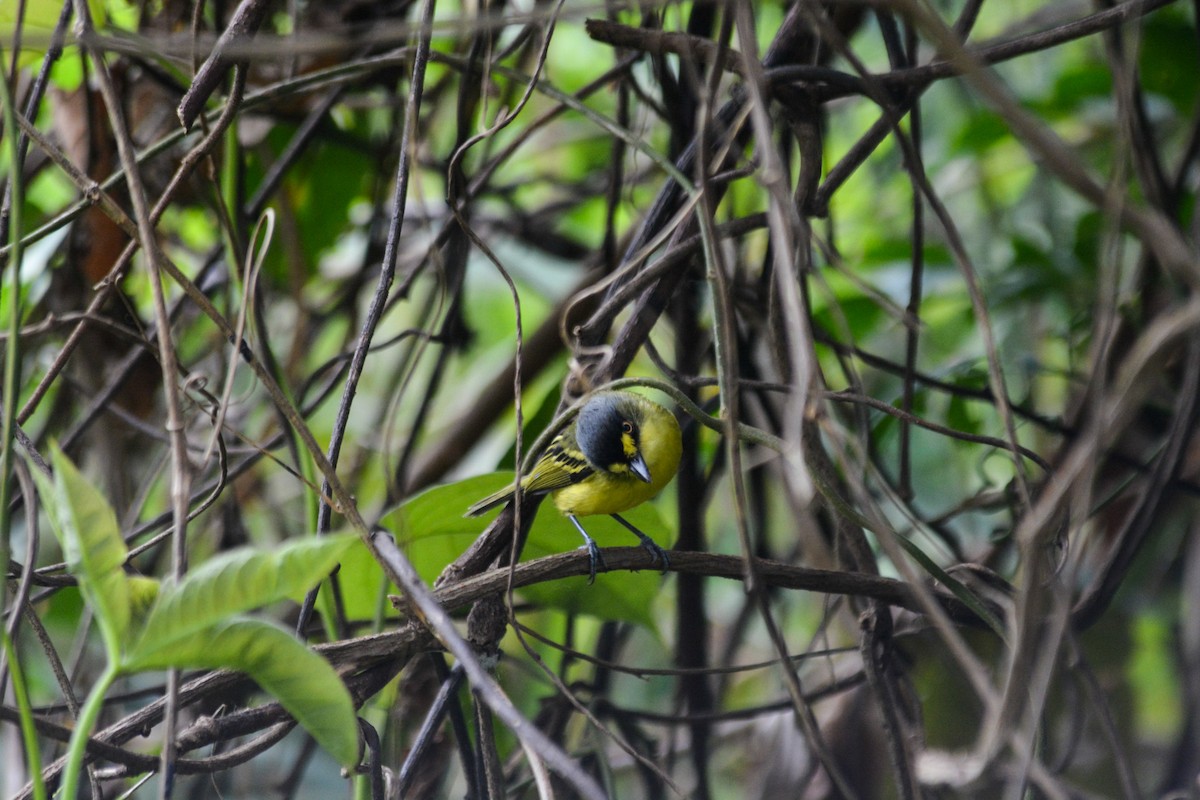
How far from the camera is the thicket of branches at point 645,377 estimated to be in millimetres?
951

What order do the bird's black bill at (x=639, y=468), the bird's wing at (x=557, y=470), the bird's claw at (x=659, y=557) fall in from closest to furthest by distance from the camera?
the bird's claw at (x=659, y=557) < the bird's wing at (x=557, y=470) < the bird's black bill at (x=639, y=468)

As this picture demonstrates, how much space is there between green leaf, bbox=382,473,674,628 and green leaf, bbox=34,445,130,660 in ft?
1.90

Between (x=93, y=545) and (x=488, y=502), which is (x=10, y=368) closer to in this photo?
(x=93, y=545)

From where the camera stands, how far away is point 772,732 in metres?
2.23

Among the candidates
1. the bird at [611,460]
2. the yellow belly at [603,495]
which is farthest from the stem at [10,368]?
the yellow belly at [603,495]

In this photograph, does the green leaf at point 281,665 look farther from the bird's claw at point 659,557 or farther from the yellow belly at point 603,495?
the yellow belly at point 603,495

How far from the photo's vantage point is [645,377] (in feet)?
4.06

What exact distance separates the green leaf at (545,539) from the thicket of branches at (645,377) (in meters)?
0.01

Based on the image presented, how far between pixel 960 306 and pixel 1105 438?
1.69 m

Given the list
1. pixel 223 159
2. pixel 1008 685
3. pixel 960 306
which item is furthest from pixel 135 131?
pixel 1008 685

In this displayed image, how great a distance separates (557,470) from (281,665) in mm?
905

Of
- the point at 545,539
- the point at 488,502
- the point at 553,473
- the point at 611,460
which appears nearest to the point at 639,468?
the point at 611,460

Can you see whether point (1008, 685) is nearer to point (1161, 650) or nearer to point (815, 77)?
point (815, 77)

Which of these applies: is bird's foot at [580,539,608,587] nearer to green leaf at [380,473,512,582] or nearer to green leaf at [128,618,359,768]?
green leaf at [380,473,512,582]
